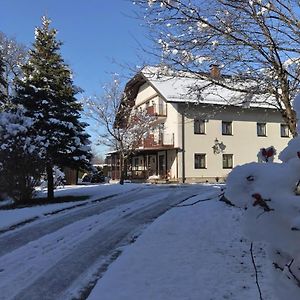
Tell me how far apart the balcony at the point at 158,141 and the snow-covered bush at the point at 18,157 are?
20980 mm

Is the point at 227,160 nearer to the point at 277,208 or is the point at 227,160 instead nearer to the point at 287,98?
the point at 287,98

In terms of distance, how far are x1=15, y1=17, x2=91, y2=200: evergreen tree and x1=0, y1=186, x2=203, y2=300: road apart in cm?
644

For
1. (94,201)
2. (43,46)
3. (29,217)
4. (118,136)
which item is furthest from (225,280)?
(118,136)

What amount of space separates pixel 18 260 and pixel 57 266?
3.03ft

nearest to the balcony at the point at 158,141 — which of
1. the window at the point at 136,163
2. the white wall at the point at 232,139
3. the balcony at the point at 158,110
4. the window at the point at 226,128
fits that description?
the white wall at the point at 232,139

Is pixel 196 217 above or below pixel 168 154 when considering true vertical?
below

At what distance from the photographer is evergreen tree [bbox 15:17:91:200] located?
66.8 ft

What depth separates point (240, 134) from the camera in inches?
1656

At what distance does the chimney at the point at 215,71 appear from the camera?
9.14 meters

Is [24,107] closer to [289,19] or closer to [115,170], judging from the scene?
[289,19]

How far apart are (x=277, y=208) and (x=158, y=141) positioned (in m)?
37.2

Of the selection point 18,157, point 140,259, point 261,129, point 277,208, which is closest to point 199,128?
point 261,129

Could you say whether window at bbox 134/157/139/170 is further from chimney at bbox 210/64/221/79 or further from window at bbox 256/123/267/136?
chimney at bbox 210/64/221/79

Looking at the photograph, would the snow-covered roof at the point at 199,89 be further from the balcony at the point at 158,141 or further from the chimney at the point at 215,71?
the balcony at the point at 158,141
